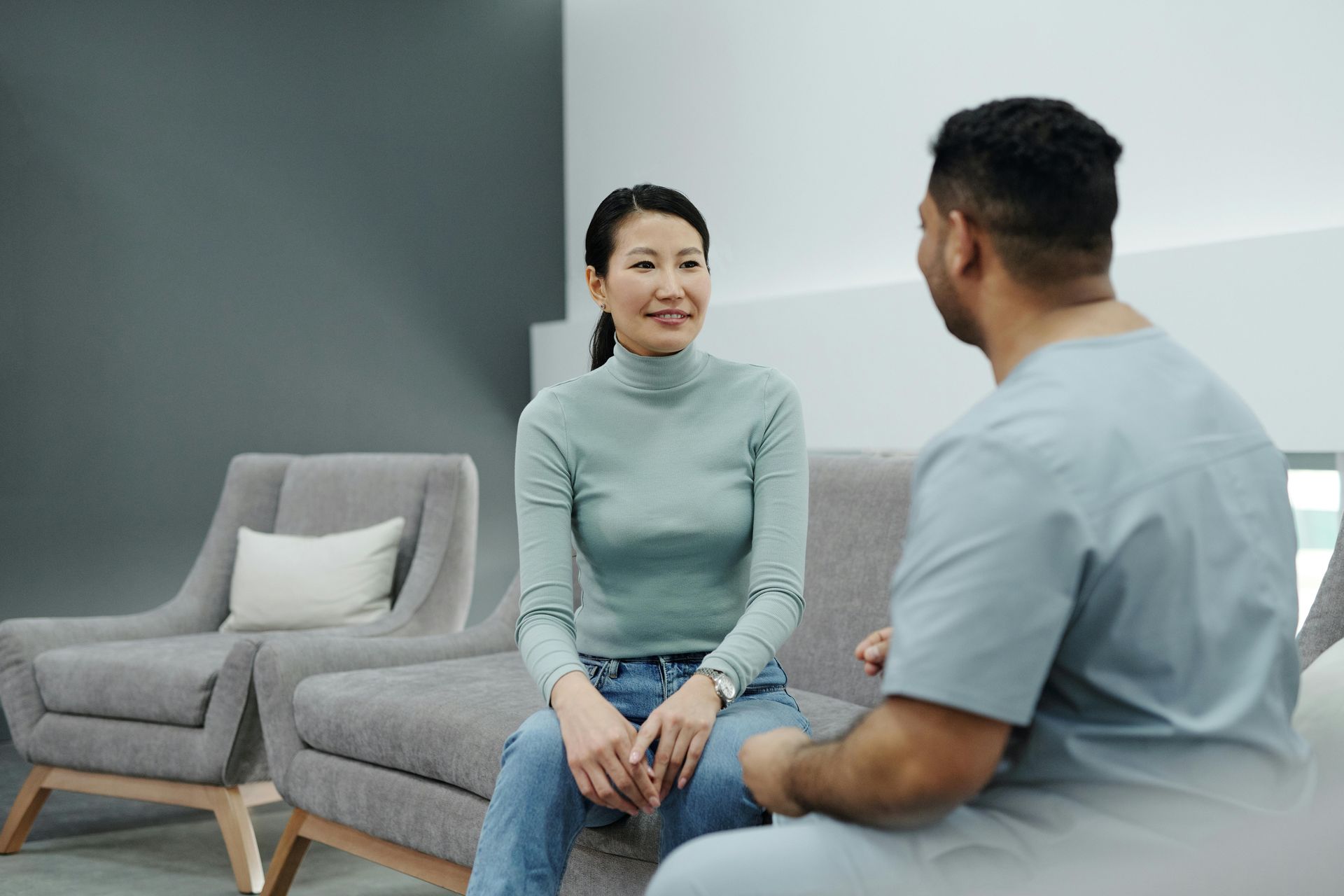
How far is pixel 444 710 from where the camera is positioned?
6.72ft

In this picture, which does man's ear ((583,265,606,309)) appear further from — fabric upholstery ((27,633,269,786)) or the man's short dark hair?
fabric upholstery ((27,633,269,786))

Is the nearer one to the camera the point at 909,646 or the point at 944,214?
the point at 909,646

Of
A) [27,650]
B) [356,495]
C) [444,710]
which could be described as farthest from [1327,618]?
[27,650]

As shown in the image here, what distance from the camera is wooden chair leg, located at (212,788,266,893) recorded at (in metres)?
2.50

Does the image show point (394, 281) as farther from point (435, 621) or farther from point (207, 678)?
point (207, 678)

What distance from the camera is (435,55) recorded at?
5273 millimetres

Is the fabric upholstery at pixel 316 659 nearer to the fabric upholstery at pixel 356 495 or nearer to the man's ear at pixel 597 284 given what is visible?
the fabric upholstery at pixel 356 495

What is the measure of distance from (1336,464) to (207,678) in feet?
9.05

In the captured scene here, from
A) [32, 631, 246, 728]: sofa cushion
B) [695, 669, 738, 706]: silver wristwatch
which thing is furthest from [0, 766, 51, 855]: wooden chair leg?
[695, 669, 738, 706]: silver wristwatch

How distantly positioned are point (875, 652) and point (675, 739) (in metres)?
0.32

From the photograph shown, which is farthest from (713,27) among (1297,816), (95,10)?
(1297,816)

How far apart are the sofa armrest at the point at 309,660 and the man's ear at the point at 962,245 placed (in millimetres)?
1840

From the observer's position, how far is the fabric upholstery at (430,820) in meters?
1.65

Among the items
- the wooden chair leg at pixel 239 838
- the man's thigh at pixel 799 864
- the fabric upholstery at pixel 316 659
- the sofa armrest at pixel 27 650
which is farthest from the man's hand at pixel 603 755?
the sofa armrest at pixel 27 650
